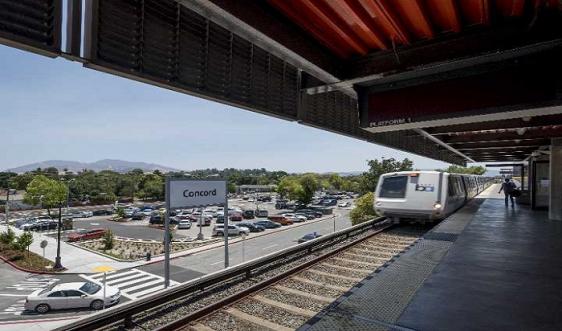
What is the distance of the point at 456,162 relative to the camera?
26.9 m

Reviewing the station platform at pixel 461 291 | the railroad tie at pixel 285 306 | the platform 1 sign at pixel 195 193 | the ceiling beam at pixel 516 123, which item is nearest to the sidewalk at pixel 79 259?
the platform 1 sign at pixel 195 193

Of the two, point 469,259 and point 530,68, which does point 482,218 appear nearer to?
point 469,259

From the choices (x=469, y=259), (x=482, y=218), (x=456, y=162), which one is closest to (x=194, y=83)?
(x=469, y=259)

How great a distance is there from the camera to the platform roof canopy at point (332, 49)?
3.23m

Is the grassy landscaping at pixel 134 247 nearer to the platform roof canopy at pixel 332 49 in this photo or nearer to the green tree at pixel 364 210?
the green tree at pixel 364 210

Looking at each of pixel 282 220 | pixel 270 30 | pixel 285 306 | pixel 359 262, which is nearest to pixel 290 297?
pixel 285 306

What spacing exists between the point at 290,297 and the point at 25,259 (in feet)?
93.8

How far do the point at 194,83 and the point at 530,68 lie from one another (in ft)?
14.7

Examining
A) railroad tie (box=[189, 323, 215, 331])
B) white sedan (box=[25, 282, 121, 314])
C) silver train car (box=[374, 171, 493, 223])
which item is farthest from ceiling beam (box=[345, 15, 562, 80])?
white sedan (box=[25, 282, 121, 314])

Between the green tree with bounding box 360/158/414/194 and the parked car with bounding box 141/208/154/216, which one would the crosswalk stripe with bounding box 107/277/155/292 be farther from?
the parked car with bounding box 141/208/154/216

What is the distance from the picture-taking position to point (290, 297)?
22.7ft

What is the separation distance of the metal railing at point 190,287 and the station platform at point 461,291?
3463 mm

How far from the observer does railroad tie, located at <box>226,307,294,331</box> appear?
557cm

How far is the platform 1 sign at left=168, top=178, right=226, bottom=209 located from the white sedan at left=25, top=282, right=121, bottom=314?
18.7 ft
